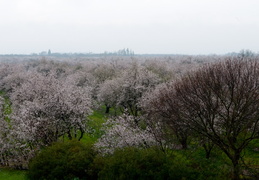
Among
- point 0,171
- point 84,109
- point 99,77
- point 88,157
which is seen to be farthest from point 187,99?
point 99,77

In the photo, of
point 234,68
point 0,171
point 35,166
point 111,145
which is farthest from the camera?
point 0,171

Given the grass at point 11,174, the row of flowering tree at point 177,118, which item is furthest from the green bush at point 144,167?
the grass at point 11,174

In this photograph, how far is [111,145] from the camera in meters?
18.5

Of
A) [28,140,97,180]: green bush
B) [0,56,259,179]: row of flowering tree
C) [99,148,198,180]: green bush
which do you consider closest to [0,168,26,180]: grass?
[0,56,259,179]: row of flowering tree

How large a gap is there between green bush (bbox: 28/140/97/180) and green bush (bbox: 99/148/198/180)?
2.25 m

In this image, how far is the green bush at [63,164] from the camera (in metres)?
16.0

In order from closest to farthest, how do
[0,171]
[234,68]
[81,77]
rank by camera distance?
[234,68], [0,171], [81,77]

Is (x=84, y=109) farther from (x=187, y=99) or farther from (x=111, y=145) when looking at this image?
(x=187, y=99)

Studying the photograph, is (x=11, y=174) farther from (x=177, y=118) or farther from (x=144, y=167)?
(x=177, y=118)

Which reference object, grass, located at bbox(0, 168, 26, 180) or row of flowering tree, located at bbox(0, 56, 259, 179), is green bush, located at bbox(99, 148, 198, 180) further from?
grass, located at bbox(0, 168, 26, 180)

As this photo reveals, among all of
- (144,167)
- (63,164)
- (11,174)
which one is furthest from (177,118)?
(11,174)

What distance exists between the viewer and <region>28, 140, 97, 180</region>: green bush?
52.5ft

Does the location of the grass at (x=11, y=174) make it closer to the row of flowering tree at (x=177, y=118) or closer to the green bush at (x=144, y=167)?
the row of flowering tree at (x=177, y=118)

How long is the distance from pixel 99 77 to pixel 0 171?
1629 inches
